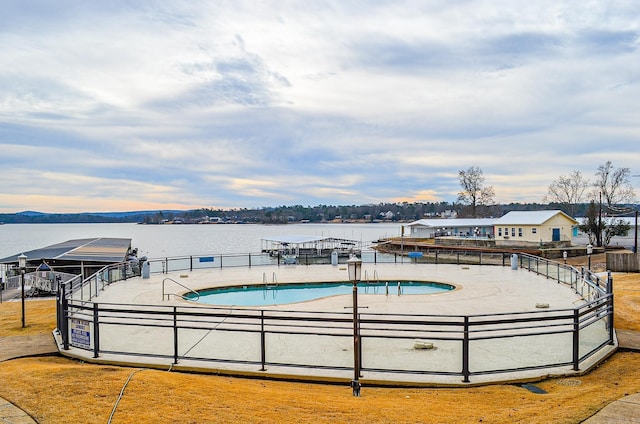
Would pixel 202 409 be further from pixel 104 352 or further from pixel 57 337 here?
pixel 57 337

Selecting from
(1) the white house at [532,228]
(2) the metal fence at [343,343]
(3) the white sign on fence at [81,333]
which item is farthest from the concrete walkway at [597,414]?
(1) the white house at [532,228]

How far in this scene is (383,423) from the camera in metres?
5.91

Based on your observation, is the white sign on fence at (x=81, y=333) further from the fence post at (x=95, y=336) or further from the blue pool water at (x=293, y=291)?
the blue pool water at (x=293, y=291)

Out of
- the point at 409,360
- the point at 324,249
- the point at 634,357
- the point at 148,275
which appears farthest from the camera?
the point at 324,249

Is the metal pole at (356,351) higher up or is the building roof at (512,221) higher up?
the building roof at (512,221)

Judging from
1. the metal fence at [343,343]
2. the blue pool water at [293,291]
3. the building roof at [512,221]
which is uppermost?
the building roof at [512,221]

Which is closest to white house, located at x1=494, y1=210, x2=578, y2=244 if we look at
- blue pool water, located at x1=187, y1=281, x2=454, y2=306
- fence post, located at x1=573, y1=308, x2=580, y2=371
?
blue pool water, located at x1=187, y1=281, x2=454, y2=306

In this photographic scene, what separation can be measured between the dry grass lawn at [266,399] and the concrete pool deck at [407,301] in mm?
369

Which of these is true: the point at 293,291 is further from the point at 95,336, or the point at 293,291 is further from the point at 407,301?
the point at 95,336

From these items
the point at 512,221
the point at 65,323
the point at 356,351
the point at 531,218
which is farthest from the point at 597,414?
the point at 512,221

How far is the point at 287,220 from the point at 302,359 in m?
187

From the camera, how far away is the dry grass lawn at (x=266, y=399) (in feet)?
19.8

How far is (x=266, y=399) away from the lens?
22.0 ft

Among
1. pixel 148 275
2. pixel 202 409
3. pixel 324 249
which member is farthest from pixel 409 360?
pixel 324 249
